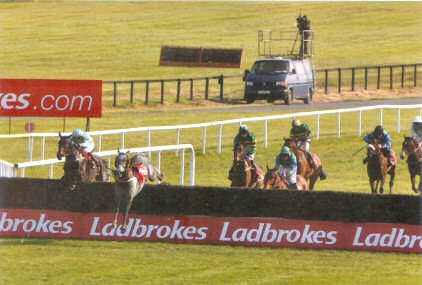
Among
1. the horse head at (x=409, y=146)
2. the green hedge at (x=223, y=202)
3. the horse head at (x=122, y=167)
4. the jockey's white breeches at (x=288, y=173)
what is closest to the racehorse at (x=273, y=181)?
the jockey's white breeches at (x=288, y=173)

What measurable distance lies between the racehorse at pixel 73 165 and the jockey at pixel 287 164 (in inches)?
125

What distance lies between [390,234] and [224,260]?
255 centimetres

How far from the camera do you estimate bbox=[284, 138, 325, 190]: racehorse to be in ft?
86.3

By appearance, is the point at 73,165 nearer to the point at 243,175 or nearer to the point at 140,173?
the point at 140,173

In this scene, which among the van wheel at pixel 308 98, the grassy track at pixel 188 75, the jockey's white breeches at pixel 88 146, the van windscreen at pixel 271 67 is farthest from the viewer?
the van wheel at pixel 308 98

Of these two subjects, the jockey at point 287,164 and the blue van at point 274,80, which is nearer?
the jockey at point 287,164

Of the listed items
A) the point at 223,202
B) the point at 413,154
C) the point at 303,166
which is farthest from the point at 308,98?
the point at 223,202

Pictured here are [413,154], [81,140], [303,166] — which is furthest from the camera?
[413,154]

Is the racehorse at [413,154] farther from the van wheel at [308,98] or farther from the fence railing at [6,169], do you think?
the van wheel at [308,98]

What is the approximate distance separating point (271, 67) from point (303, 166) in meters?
18.6

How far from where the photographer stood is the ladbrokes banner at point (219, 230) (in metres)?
20.8

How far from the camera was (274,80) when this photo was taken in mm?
44750

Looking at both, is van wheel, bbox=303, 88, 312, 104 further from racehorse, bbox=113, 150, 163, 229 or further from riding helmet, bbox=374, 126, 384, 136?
racehorse, bbox=113, 150, 163, 229

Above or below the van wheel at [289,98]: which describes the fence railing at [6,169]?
above
